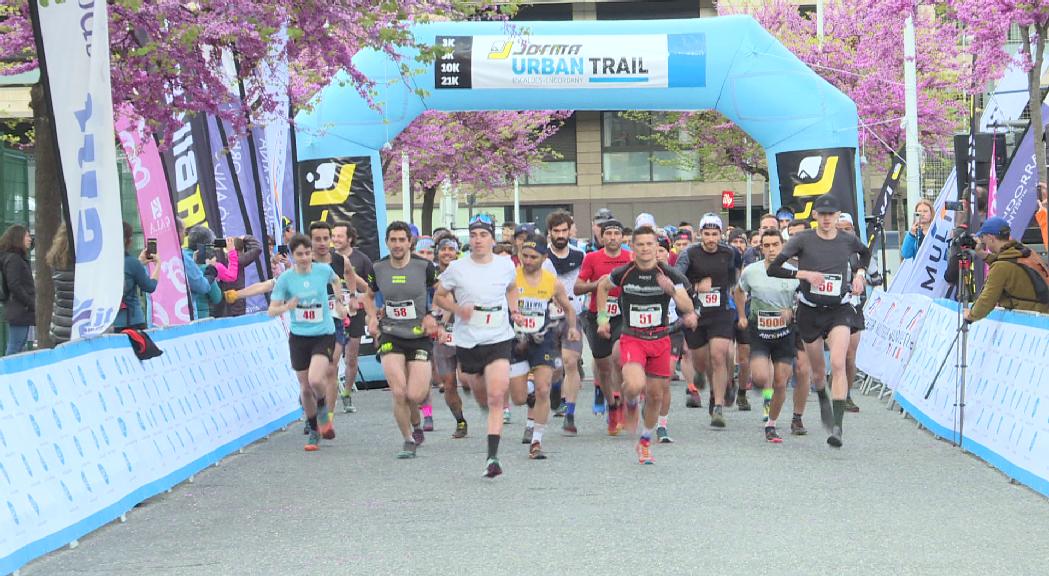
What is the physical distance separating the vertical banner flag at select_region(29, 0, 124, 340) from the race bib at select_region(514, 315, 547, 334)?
11.0ft

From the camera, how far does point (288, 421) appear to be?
15031 millimetres

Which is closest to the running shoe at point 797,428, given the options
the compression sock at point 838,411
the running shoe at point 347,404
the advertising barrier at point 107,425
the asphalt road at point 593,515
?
the asphalt road at point 593,515

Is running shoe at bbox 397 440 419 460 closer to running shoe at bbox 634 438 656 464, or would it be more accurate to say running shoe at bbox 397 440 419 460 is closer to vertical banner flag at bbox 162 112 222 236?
running shoe at bbox 634 438 656 464

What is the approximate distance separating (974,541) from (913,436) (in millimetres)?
5362

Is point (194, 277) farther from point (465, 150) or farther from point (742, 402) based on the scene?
point (465, 150)

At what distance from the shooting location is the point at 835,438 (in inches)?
469

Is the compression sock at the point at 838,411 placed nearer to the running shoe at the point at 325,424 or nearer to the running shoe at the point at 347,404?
the running shoe at the point at 325,424

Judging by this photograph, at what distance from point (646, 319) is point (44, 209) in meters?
5.16

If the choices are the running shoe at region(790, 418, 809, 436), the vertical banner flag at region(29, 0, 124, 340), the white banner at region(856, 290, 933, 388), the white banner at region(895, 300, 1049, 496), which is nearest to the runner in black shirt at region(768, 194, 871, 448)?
the running shoe at region(790, 418, 809, 436)

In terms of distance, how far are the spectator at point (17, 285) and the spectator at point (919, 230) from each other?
1004cm

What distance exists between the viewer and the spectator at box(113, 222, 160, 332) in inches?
457

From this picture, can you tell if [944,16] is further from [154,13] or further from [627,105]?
[154,13]

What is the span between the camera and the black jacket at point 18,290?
47.0ft

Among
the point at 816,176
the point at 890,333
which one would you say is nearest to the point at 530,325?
the point at 890,333
